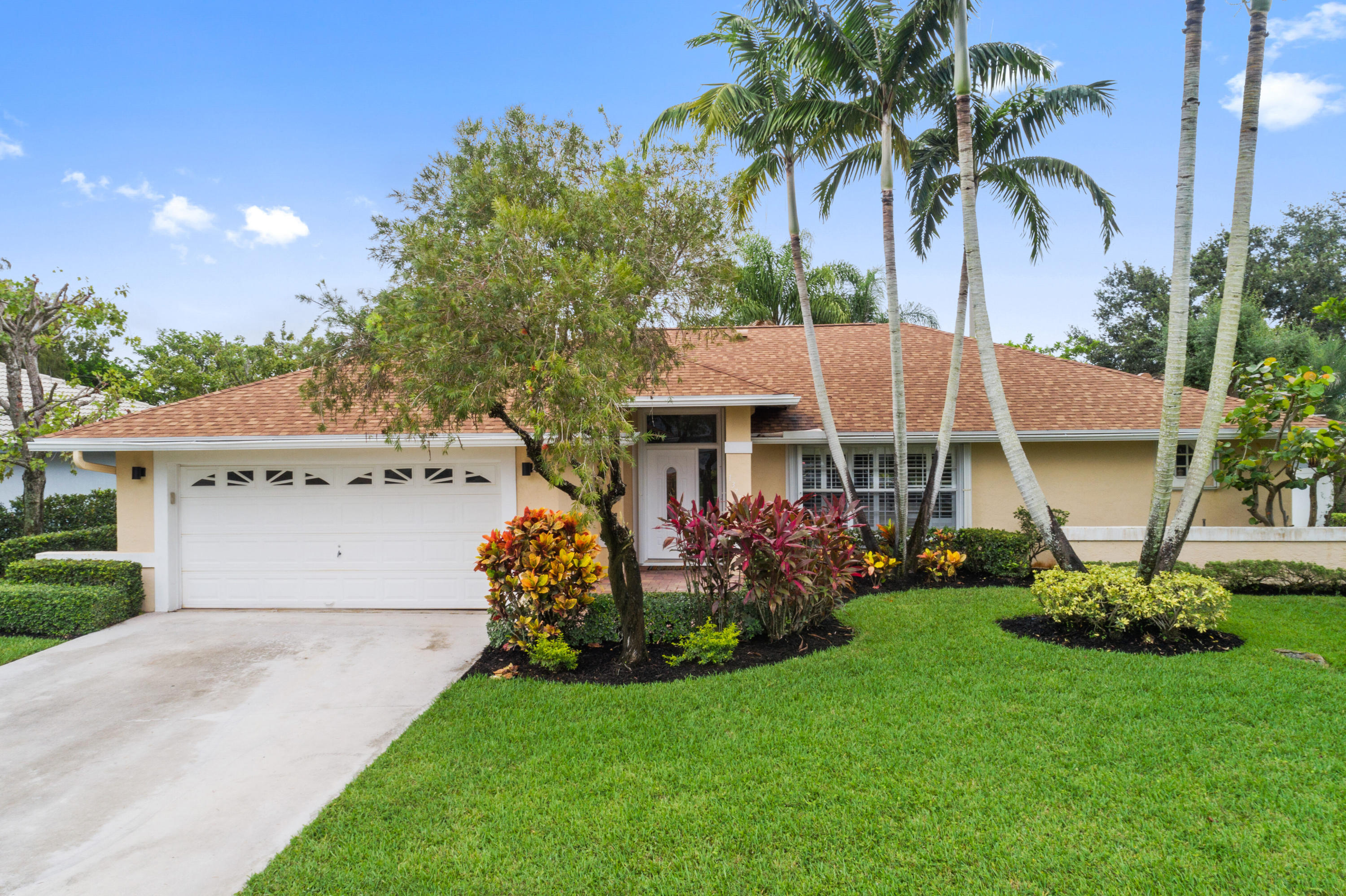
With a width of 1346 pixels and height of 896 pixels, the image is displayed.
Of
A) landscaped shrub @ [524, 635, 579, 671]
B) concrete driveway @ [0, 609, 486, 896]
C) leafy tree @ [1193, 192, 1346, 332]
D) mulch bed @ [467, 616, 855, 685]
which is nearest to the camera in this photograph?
concrete driveway @ [0, 609, 486, 896]

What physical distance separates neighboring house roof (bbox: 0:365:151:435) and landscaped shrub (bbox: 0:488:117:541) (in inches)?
67.3

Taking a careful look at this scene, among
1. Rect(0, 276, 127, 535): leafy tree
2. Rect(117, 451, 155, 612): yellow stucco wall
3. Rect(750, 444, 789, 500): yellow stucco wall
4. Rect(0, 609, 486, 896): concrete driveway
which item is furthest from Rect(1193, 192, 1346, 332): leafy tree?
Rect(0, 276, 127, 535): leafy tree

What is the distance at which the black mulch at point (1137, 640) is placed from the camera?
22.5 ft

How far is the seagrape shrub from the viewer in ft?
22.7

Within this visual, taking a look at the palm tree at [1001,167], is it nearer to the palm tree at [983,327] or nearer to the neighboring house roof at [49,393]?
the palm tree at [983,327]

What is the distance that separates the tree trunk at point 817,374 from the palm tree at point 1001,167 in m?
1.04

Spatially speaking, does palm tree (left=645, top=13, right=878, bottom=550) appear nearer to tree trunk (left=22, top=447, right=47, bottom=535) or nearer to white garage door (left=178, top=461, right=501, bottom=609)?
white garage door (left=178, top=461, right=501, bottom=609)

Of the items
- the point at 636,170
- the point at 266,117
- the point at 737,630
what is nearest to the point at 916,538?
the point at 737,630

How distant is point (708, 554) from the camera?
23.5ft

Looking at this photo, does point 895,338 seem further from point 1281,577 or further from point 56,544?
point 56,544

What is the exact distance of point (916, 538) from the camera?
1043cm

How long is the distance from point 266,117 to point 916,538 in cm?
1358

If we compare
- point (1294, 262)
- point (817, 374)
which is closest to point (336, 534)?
point (817, 374)

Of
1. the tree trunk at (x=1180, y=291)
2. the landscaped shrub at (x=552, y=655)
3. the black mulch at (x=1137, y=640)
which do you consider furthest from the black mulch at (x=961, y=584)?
the landscaped shrub at (x=552, y=655)
